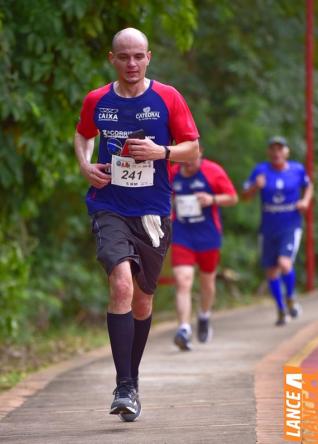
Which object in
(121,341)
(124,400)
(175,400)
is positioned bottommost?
(175,400)

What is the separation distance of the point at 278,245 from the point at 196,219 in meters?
2.61

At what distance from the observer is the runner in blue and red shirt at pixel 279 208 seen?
14.5m

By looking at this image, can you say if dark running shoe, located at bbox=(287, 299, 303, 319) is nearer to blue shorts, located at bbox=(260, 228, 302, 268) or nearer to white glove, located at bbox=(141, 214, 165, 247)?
blue shorts, located at bbox=(260, 228, 302, 268)

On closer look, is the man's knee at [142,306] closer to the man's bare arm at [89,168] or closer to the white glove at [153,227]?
the white glove at [153,227]

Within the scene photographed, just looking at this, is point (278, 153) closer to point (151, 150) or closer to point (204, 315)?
point (204, 315)

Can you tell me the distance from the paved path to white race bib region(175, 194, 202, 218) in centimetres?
120

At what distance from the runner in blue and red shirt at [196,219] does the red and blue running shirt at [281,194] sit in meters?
2.14

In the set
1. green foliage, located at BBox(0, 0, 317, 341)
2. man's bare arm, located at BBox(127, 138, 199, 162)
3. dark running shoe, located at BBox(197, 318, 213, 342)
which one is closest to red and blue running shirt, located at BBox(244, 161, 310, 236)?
green foliage, located at BBox(0, 0, 317, 341)

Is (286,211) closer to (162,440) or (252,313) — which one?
(252,313)

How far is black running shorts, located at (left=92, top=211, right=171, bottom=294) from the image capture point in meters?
7.03

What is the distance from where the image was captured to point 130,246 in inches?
281

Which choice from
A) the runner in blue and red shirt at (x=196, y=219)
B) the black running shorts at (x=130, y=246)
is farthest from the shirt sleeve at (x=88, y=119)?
the runner in blue and red shirt at (x=196, y=219)

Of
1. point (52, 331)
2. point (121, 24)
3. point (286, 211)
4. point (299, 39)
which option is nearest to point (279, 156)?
point (286, 211)

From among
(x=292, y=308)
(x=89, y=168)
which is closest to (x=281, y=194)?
(x=292, y=308)
